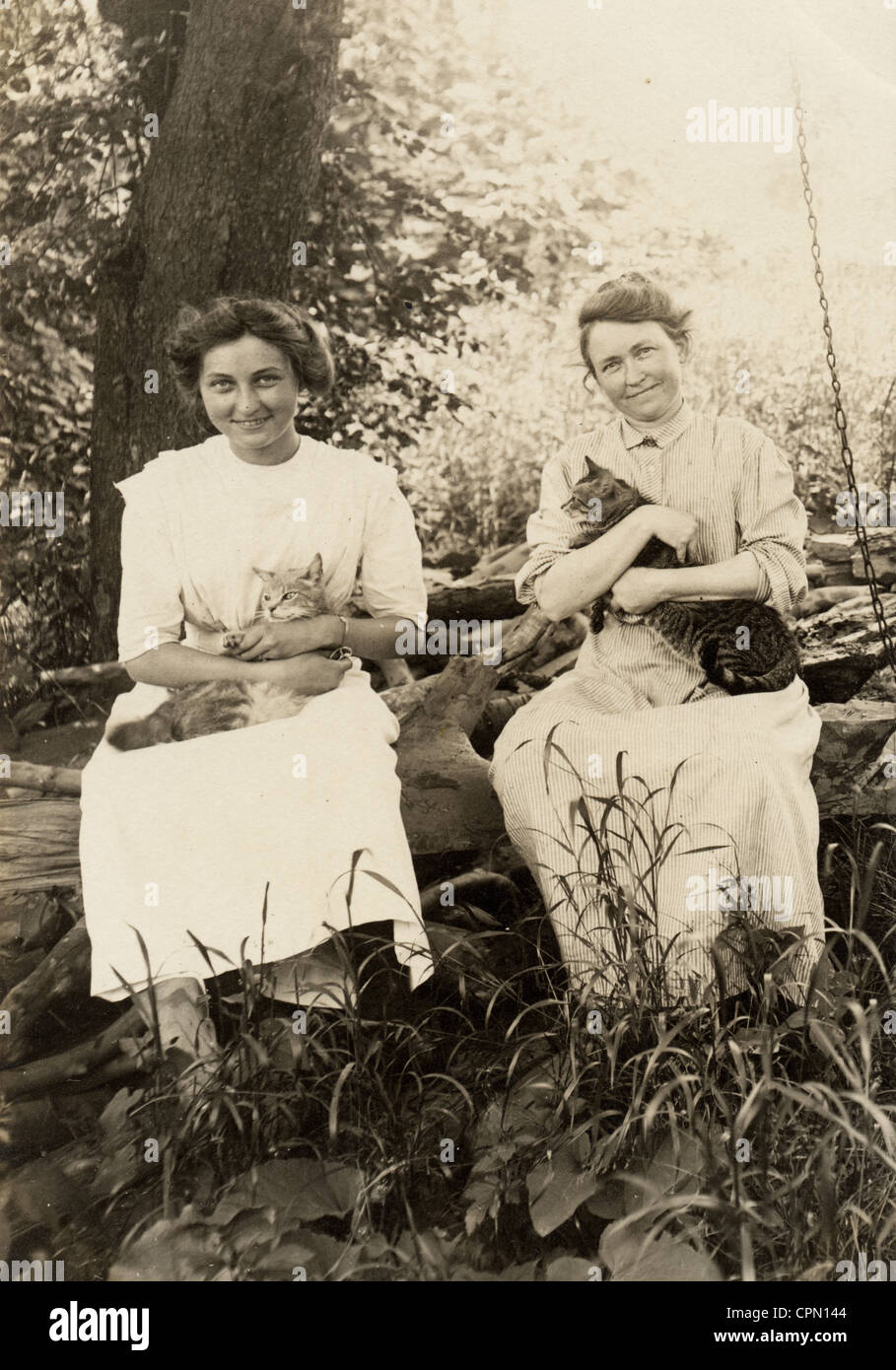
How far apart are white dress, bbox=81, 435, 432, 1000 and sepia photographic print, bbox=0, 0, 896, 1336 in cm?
1

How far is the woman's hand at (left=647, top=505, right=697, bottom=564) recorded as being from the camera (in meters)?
3.80

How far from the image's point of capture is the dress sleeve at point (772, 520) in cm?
382

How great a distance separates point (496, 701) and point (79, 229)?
194cm

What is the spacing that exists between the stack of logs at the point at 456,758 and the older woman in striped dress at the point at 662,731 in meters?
0.21

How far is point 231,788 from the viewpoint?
3648 mm

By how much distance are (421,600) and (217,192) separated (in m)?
1.39

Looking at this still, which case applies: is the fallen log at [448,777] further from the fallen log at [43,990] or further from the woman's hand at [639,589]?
the woman's hand at [639,589]

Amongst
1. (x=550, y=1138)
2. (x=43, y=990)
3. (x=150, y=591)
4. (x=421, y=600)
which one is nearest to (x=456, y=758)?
(x=421, y=600)

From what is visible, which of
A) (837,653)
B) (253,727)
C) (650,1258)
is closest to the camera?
(650,1258)

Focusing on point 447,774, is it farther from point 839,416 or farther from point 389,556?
point 839,416

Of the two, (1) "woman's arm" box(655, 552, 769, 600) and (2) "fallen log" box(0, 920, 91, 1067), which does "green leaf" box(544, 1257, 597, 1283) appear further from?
(1) "woman's arm" box(655, 552, 769, 600)

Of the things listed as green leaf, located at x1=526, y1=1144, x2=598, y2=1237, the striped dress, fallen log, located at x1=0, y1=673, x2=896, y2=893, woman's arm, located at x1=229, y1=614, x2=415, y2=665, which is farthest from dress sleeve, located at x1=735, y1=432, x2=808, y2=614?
green leaf, located at x1=526, y1=1144, x2=598, y2=1237
